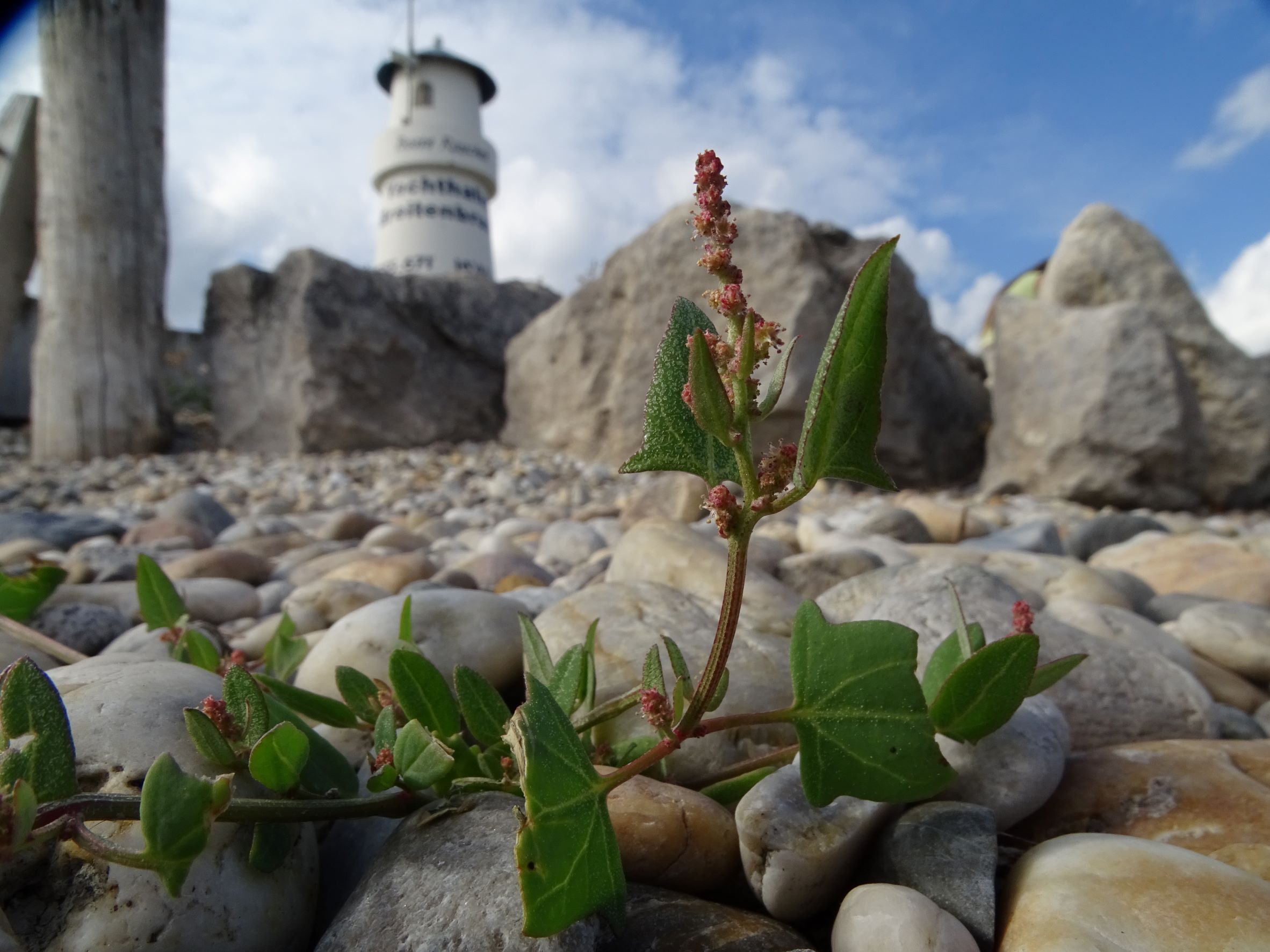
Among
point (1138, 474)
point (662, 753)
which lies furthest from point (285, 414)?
point (662, 753)

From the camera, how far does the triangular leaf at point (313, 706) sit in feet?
3.92

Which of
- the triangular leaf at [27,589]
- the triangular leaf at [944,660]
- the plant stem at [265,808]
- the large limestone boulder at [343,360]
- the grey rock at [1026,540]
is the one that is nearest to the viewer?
the plant stem at [265,808]

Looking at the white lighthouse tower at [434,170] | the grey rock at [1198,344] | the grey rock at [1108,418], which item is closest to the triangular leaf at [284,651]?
the grey rock at [1108,418]

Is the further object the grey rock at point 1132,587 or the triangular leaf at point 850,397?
the grey rock at point 1132,587

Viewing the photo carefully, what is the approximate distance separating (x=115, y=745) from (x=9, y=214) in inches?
373

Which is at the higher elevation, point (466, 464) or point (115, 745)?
point (466, 464)

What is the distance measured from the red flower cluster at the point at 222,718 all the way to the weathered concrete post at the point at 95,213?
748cm

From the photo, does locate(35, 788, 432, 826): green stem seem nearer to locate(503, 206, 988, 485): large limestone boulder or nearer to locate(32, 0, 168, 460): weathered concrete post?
Answer: locate(503, 206, 988, 485): large limestone boulder

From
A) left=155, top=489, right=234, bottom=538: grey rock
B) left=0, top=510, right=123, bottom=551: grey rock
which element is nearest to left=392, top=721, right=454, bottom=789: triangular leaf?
left=0, top=510, right=123, bottom=551: grey rock

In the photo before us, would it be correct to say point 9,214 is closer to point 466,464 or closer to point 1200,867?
point 466,464

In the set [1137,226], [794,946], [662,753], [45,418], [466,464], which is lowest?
[794,946]

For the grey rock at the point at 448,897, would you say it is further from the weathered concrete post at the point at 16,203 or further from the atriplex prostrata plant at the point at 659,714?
the weathered concrete post at the point at 16,203

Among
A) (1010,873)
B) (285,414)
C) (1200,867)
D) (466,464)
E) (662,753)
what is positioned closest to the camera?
(662,753)

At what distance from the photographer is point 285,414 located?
7.87 m
